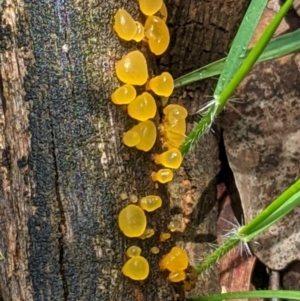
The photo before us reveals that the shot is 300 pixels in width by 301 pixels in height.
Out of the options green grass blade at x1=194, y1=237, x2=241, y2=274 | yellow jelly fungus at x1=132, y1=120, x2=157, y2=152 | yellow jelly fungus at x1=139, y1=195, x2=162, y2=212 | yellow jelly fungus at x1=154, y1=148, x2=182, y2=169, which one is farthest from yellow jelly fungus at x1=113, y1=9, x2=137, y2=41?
green grass blade at x1=194, y1=237, x2=241, y2=274

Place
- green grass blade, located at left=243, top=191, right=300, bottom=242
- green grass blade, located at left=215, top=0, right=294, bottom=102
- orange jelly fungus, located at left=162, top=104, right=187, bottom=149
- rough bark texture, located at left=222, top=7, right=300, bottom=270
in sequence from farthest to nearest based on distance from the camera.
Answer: rough bark texture, located at left=222, top=7, right=300, bottom=270 < orange jelly fungus, located at left=162, top=104, right=187, bottom=149 < green grass blade, located at left=243, top=191, right=300, bottom=242 < green grass blade, located at left=215, top=0, right=294, bottom=102

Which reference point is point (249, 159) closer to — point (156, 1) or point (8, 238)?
point (156, 1)

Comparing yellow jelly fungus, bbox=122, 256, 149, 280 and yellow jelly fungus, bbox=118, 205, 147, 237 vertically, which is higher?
yellow jelly fungus, bbox=118, 205, 147, 237

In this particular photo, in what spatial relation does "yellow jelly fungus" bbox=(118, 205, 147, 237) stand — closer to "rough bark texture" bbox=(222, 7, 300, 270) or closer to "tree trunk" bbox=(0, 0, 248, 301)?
"tree trunk" bbox=(0, 0, 248, 301)

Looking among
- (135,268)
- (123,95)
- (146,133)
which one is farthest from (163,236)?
(123,95)

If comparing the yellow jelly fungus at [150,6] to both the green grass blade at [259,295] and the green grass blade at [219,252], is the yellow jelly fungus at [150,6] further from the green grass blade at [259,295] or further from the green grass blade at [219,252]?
the green grass blade at [259,295]

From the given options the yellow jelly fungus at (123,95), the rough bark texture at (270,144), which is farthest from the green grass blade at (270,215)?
the yellow jelly fungus at (123,95)
